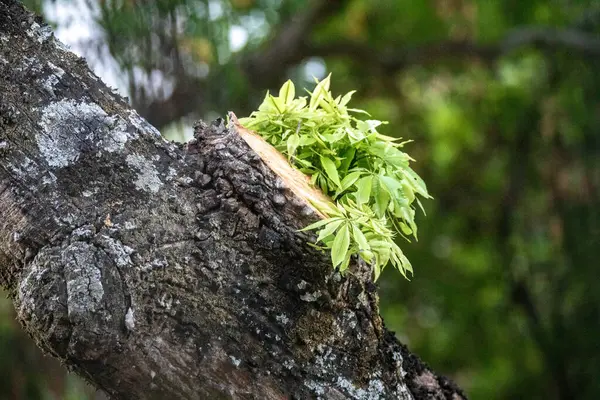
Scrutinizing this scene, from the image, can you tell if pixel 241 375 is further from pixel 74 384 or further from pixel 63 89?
pixel 74 384

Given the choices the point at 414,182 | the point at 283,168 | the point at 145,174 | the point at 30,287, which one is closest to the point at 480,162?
the point at 414,182

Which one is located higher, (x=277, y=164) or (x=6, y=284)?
(x=277, y=164)

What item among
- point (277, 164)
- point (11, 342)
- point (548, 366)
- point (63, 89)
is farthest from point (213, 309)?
point (548, 366)

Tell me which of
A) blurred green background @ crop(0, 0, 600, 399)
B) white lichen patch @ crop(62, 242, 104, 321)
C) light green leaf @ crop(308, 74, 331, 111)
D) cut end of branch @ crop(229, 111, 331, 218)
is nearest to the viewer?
white lichen patch @ crop(62, 242, 104, 321)

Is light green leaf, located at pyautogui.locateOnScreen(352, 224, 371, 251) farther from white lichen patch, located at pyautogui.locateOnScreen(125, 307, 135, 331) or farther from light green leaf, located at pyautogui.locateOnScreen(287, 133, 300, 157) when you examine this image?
white lichen patch, located at pyautogui.locateOnScreen(125, 307, 135, 331)

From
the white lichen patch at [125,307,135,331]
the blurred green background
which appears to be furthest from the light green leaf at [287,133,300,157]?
the blurred green background

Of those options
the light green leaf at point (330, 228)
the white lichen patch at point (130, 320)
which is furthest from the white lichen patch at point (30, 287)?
the light green leaf at point (330, 228)

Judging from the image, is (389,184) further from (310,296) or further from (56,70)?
(56,70)
